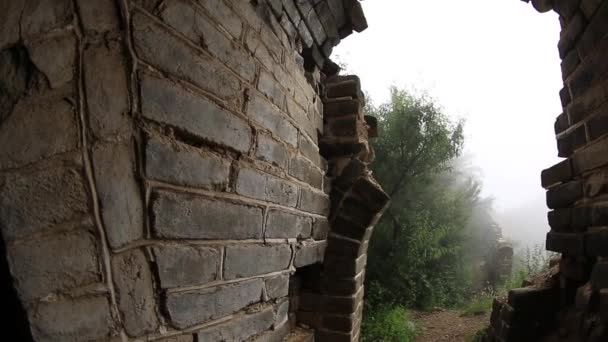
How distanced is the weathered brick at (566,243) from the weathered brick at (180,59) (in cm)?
179

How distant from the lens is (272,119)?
1.34 metres

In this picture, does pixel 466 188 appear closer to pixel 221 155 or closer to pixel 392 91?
pixel 392 91

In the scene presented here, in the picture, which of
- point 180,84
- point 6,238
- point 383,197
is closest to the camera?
point 6,238

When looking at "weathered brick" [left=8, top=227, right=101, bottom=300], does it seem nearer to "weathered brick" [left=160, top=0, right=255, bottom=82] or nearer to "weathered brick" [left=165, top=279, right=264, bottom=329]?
"weathered brick" [left=165, top=279, right=264, bottom=329]

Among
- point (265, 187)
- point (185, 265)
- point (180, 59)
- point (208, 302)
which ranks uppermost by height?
point (180, 59)

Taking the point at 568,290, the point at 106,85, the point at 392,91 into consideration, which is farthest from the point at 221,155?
the point at 392,91

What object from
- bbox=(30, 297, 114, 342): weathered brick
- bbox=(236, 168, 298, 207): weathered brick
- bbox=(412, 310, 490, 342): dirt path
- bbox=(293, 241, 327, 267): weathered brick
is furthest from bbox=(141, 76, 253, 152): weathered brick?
bbox=(412, 310, 490, 342): dirt path

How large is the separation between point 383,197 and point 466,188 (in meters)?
12.4

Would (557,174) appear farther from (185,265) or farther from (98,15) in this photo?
(98,15)

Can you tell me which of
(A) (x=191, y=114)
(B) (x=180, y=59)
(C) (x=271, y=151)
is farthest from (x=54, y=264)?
(C) (x=271, y=151)

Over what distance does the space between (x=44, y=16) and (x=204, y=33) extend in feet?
1.44

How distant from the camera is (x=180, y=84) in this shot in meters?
0.87

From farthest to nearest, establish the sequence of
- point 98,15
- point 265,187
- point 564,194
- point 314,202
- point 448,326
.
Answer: point 448,326
point 314,202
point 564,194
point 265,187
point 98,15

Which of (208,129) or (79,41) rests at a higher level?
(79,41)
